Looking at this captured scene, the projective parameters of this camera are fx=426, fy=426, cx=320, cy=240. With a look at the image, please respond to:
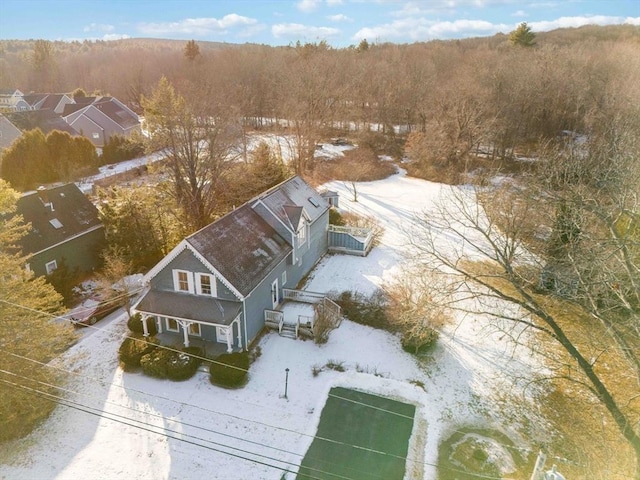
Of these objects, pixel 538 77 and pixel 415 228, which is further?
pixel 538 77

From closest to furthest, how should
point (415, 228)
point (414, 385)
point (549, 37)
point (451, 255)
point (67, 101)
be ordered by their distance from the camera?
1. point (414, 385)
2. point (451, 255)
3. point (415, 228)
4. point (67, 101)
5. point (549, 37)

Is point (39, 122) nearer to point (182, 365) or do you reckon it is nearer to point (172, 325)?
point (172, 325)

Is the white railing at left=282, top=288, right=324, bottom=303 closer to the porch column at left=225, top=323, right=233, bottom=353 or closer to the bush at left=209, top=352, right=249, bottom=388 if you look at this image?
the porch column at left=225, top=323, right=233, bottom=353

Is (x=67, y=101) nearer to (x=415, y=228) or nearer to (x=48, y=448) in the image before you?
(x=415, y=228)

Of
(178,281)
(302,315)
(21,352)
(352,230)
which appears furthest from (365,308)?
(21,352)

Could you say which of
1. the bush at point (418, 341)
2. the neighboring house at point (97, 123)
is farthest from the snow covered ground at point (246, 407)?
the neighboring house at point (97, 123)

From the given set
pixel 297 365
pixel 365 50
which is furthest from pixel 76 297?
pixel 365 50
